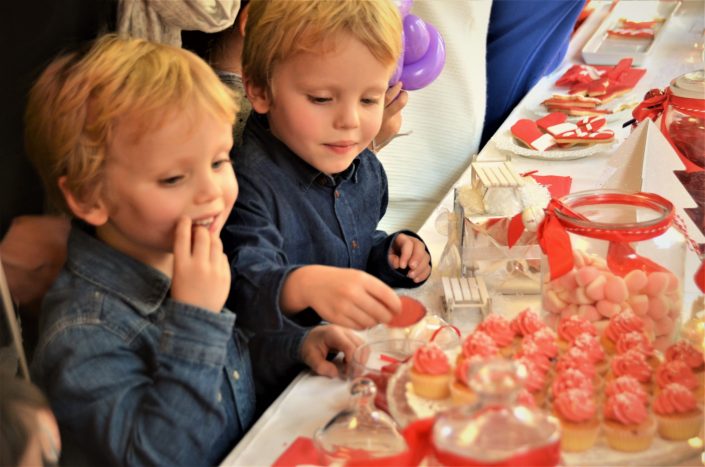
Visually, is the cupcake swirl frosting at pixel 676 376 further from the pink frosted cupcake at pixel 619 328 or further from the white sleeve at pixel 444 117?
the white sleeve at pixel 444 117

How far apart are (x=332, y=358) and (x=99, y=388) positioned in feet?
1.10

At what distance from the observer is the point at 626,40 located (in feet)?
8.71

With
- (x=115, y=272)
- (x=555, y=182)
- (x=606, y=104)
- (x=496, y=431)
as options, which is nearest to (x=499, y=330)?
(x=496, y=431)

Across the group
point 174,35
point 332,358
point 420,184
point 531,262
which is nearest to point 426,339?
point 332,358

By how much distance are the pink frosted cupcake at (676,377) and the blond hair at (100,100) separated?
21.1 inches

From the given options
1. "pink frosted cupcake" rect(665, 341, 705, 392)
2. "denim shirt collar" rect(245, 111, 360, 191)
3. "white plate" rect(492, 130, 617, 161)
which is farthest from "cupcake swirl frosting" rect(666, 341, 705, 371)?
"white plate" rect(492, 130, 617, 161)

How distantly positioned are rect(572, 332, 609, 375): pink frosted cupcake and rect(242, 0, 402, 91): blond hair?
1.49 feet

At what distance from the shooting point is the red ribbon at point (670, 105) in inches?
56.2

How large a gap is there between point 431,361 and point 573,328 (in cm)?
19

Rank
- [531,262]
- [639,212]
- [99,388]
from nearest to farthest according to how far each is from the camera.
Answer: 1. [99,388]
2. [639,212]
3. [531,262]

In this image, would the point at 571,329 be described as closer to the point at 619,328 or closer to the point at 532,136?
the point at 619,328

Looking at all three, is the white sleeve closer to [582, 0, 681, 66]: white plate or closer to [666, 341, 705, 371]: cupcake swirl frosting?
[582, 0, 681, 66]: white plate

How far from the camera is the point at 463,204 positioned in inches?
52.6

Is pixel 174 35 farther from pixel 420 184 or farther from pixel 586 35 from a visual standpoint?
pixel 586 35
